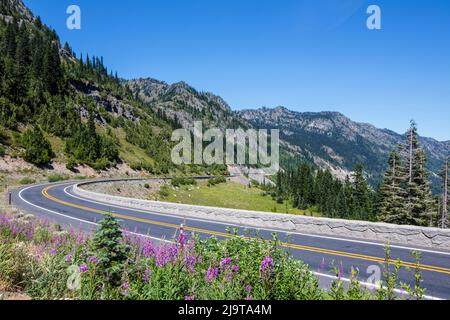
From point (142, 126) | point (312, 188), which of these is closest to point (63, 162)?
point (142, 126)

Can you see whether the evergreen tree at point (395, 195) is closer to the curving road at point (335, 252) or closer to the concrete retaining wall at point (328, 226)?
the concrete retaining wall at point (328, 226)

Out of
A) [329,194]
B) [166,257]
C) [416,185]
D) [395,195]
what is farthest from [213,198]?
[166,257]

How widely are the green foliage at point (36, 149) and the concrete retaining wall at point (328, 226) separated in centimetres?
3950

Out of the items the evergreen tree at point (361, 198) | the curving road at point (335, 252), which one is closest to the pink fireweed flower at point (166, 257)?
the curving road at point (335, 252)

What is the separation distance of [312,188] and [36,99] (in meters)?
74.0

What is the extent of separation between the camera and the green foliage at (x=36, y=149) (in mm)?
51456

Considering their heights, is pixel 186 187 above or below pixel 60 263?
below

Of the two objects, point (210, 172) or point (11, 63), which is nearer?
point (11, 63)

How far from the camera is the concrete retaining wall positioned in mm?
10966

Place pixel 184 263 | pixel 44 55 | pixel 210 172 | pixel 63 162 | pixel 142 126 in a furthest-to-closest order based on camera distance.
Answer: pixel 142 126 < pixel 210 172 < pixel 44 55 < pixel 63 162 < pixel 184 263

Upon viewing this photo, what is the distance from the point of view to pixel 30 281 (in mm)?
5254

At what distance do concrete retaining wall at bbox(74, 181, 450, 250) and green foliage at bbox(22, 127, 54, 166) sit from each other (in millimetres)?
39496

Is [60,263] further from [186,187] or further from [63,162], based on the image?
[63,162]

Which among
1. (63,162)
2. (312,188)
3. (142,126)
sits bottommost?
(312,188)
